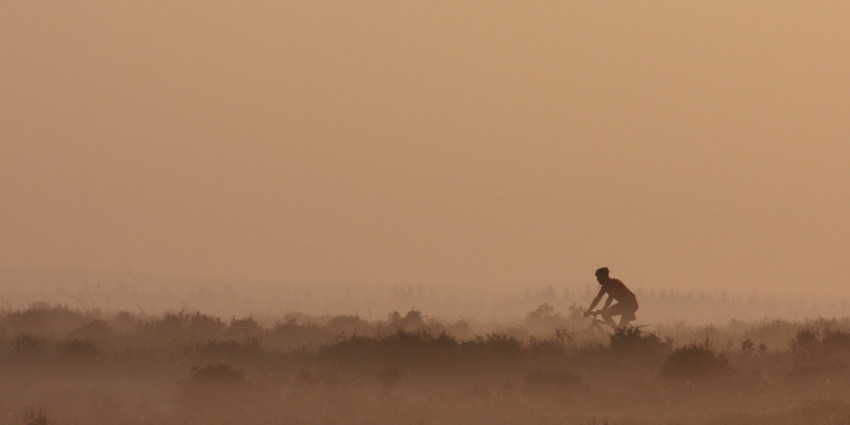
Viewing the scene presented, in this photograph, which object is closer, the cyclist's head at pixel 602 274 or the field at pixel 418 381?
the field at pixel 418 381

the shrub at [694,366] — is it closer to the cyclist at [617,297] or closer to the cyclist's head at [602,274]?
the cyclist at [617,297]

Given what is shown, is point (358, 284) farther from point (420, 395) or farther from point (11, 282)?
point (420, 395)

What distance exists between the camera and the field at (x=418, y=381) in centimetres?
1858

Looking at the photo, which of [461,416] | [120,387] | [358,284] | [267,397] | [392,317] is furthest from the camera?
[358,284]

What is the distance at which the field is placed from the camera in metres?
18.6

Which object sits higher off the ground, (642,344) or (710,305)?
(710,305)

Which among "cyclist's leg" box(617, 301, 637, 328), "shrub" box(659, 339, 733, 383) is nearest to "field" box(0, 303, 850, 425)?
"shrub" box(659, 339, 733, 383)

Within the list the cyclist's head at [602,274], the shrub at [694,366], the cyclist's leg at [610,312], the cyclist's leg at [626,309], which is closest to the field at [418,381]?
the shrub at [694,366]

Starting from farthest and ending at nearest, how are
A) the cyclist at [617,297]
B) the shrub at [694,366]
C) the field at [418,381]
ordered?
the cyclist at [617,297]
the shrub at [694,366]
the field at [418,381]

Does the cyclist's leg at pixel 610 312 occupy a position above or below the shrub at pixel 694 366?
above

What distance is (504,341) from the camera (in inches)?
912

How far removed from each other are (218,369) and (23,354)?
5.18m

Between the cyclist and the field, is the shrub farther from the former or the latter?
the cyclist

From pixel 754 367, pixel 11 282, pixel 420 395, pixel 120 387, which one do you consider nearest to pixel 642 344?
pixel 754 367
